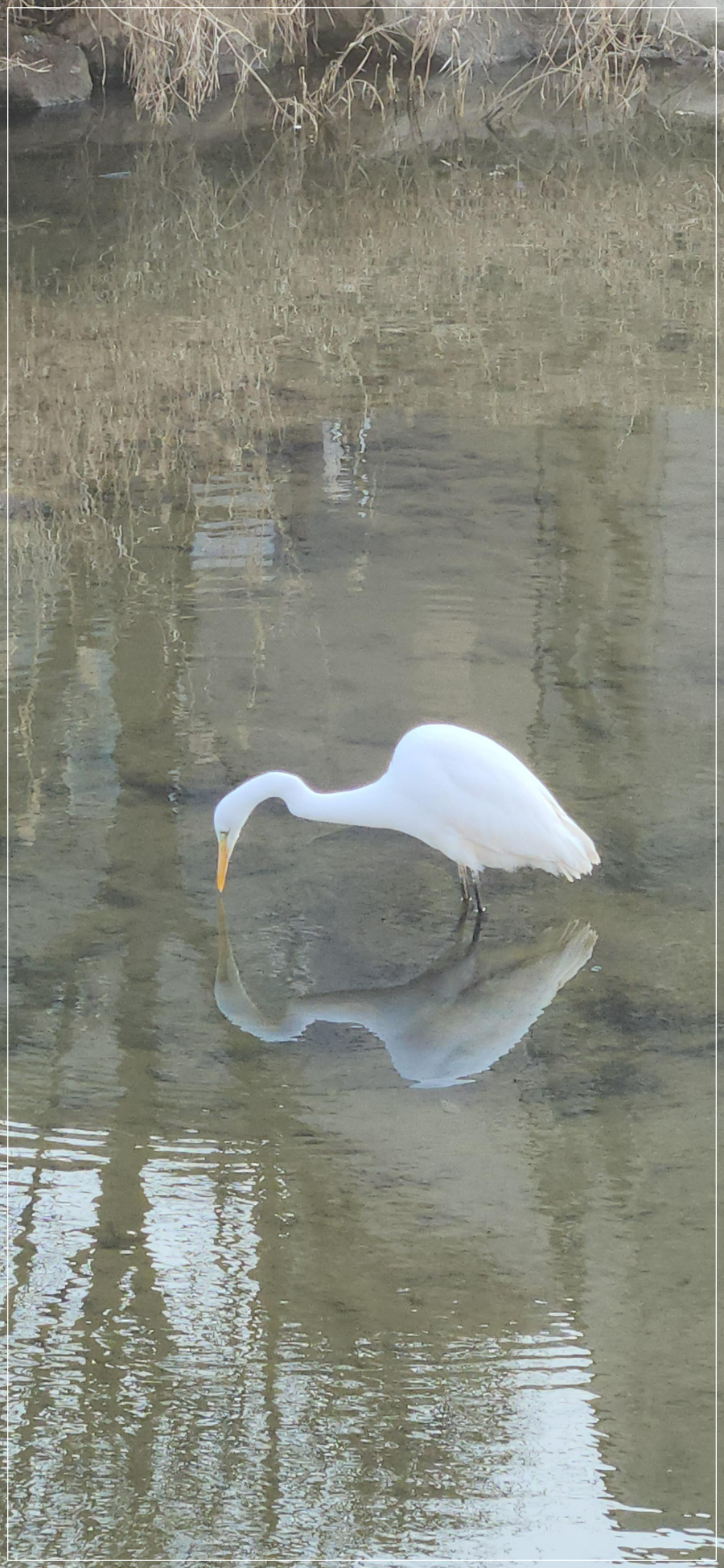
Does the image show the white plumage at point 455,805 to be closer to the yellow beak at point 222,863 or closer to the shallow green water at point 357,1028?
the yellow beak at point 222,863

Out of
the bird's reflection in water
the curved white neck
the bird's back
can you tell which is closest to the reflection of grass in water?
the curved white neck

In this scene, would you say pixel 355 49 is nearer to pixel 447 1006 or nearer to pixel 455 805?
pixel 455 805

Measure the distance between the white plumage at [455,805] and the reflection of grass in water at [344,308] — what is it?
90.0 inches

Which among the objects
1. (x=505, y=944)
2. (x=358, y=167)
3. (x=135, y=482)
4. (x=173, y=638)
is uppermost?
(x=358, y=167)

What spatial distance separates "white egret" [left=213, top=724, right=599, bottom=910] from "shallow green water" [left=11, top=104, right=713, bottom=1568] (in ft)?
0.59

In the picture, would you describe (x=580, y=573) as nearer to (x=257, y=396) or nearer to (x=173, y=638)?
(x=173, y=638)

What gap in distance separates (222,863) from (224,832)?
68 mm

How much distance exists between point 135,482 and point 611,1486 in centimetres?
402

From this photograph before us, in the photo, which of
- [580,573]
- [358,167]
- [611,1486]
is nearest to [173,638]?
[580,573]

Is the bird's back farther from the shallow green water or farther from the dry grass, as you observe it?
the dry grass

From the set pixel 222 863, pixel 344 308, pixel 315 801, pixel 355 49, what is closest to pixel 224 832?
pixel 222 863

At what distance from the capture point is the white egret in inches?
135

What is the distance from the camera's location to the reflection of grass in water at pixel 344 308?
20.2 ft

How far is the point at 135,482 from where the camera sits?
5.64 m
